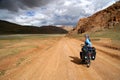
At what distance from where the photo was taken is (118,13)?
6844 centimetres

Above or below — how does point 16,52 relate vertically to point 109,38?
below

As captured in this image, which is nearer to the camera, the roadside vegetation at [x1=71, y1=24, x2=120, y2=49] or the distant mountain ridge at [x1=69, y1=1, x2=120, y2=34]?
the roadside vegetation at [x1=71, y1=24, x2=120, y2=49]

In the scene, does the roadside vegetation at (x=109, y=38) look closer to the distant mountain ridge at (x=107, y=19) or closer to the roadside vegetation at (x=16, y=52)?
the distant mountain ridge at (x=107, y=19)

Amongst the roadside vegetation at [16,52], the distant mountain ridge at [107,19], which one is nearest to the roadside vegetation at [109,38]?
the distant mountain ridge at [107,19]

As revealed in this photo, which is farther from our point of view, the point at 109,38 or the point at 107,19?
the point at 107,19

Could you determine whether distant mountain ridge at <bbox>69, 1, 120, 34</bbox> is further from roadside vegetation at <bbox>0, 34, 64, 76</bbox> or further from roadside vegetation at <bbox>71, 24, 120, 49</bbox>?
roadside vegetation at <bbox>0, 34, 64, 76</bbox>

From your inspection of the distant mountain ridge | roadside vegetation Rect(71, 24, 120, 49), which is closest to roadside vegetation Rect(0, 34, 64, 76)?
roadside vegetation Rect(71, 24, 120, 49)

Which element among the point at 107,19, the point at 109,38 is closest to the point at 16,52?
the point at 109,38

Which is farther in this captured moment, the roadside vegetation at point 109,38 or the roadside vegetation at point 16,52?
the roadside vegetation at point 109,38

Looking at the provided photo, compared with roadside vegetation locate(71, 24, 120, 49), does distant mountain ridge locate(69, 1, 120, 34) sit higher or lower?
higher

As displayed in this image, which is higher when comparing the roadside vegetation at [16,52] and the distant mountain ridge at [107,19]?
the distant mountain ridge at [107,19]

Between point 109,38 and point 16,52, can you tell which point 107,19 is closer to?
point 109,38

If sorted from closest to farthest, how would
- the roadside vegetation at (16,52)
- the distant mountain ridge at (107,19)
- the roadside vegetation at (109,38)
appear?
the roadside vegetation at (16,52) < the roadside vegetation at (109,38) < the distant mountain ridge at (107,19)

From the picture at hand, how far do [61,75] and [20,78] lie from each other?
2.08m
